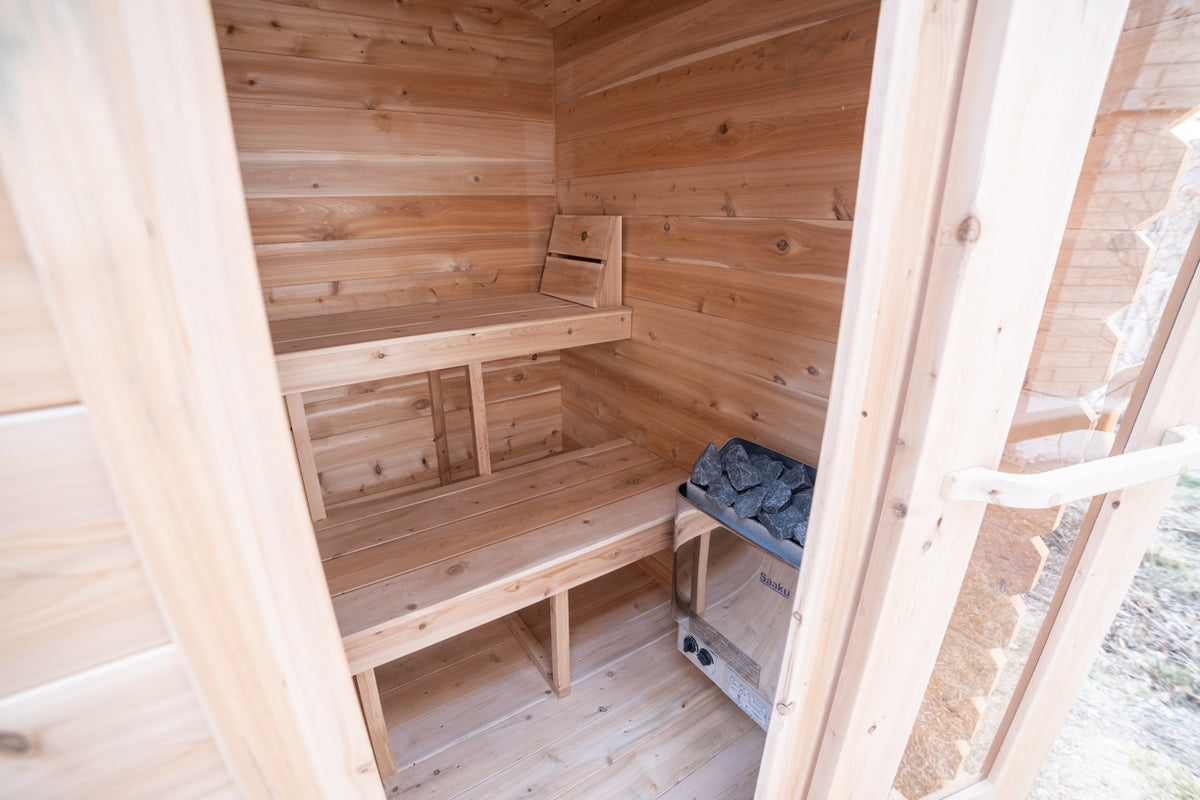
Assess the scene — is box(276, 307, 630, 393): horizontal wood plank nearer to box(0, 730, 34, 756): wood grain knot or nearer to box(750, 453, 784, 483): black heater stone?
box(750, 453, 784, 483): black heater stone

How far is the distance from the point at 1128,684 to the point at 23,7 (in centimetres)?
280

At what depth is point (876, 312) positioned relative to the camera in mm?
671

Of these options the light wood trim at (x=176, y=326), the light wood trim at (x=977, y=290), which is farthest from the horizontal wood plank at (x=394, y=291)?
the light wood trim at (x=977, y=290)

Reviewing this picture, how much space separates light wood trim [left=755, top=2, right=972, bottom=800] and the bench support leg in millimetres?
964

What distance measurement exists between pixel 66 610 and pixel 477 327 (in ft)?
4.25

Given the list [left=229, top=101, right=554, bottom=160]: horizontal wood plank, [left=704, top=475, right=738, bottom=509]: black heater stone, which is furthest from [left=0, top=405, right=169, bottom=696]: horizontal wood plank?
[left=229, top=101, right=554, bottom=160]: horizontal wood plank

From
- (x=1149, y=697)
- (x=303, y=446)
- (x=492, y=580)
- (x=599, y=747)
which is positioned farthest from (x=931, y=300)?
(x=1149, y=697)

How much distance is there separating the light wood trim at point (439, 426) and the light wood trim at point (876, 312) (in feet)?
5.58

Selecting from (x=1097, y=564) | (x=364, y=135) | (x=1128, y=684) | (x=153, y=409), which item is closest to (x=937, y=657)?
(x=1097, y=564)

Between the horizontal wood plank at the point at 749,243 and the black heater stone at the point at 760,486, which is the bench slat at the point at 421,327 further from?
the black heater stone at the point at 760,486

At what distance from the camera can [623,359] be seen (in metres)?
2.04

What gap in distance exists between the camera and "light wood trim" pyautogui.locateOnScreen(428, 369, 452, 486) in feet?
7.18

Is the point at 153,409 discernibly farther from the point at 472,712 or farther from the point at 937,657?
the point at 472,712

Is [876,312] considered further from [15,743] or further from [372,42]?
[372,42]
